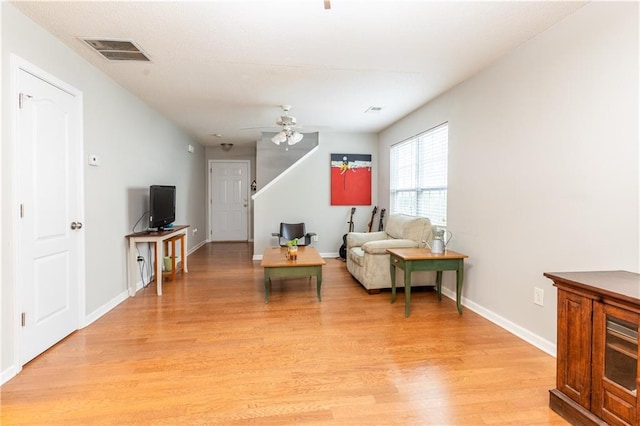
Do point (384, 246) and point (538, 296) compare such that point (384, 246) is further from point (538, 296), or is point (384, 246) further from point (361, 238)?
point (538, 296)

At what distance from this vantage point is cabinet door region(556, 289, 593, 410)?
1.55 m

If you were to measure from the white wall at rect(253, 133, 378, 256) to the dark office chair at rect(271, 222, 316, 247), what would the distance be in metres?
0.27

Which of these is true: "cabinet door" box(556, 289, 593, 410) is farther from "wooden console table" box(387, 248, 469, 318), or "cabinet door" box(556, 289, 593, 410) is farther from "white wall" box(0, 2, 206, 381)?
"white wall" box(0, 2, 206, 381)

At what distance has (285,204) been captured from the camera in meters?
5.98

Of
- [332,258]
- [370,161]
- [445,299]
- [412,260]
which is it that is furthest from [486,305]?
[370,161]

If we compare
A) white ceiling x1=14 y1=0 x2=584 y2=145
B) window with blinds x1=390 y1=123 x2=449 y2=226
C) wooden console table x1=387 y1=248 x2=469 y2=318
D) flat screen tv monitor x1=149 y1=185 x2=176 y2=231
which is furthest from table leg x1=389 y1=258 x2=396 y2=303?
flat screen tv monitor x1=149 y1=185 x2=176 y2=231

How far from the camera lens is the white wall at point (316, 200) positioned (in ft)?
19.4

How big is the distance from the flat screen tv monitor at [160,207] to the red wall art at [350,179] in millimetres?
2855

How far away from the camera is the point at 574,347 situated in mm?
1614

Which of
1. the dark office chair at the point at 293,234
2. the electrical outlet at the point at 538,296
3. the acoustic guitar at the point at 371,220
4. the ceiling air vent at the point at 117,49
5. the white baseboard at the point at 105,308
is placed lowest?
the white baseboard at the point at 105,308

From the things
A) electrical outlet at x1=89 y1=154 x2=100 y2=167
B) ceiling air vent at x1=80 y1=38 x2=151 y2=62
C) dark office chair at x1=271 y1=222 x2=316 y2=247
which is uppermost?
ceiling air vent at x1=80 y1=38 x2=151 y2=62

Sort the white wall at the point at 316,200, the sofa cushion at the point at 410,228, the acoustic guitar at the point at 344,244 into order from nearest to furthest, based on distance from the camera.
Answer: the sofa cushion at the point at 410,228 < the acoustic guitar at the point at 344,244 < the white wall at the point at 316,200

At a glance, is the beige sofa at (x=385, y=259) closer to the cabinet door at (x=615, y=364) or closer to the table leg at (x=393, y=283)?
the table leg at (x=393, y=283)

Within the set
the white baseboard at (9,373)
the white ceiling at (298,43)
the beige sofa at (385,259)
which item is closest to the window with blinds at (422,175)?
the beige sofa at (385,259)
